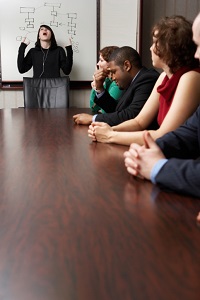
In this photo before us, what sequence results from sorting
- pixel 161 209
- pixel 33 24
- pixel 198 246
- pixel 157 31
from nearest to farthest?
1. pixel 198 246
2. pixel 161 209
3. pixel 157 31
4. pixel 33 24

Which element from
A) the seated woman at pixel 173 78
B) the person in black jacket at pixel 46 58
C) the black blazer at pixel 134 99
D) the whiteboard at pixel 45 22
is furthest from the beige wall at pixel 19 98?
the seated woman at pixel 173 78

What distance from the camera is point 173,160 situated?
0.94 m

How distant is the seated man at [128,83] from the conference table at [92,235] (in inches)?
33.8

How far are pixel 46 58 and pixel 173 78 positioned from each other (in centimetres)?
292

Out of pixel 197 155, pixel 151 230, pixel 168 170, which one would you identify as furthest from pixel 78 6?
pixel 151 230

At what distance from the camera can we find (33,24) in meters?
4.29

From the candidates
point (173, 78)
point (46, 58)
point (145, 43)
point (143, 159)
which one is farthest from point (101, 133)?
point (145, 43)

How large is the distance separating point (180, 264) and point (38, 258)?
0.65 ft

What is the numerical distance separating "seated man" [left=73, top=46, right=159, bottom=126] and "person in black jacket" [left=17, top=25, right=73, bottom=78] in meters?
1.83

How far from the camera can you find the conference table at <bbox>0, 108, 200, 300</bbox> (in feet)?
1.59

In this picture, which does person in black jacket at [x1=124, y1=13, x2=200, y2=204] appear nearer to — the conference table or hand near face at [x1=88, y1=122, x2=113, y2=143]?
the conference table

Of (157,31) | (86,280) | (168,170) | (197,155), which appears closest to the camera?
(86,280)

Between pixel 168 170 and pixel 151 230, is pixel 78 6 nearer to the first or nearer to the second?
pixel 168 170

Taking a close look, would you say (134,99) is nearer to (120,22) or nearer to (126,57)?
(126,57)
